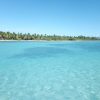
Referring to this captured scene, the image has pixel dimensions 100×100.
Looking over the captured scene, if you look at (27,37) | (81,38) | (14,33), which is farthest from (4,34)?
(81,38)

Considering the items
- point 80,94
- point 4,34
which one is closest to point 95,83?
point 80,94

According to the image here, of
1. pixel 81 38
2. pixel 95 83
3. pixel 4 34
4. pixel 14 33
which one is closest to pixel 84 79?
pixel 95 83

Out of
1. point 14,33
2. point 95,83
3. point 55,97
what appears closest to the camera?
point 55,97

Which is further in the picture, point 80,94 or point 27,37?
point 27,37

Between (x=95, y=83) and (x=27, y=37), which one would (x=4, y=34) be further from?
(x=95, y=83)

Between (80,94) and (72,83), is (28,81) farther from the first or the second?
(80,94)

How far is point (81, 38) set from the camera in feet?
362

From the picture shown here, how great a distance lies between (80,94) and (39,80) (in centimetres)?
214

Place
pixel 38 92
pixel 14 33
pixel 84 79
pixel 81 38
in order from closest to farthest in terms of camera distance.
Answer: pixel 38 92
pixel 84 79
pixel 14 33
pixel 81 38

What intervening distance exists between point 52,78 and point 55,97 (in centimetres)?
230

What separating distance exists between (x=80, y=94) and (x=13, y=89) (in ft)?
7.10

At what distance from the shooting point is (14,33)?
65625mm

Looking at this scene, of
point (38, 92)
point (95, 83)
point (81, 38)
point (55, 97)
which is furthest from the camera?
point (81, 38)

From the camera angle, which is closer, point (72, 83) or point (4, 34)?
point (72, 83)
